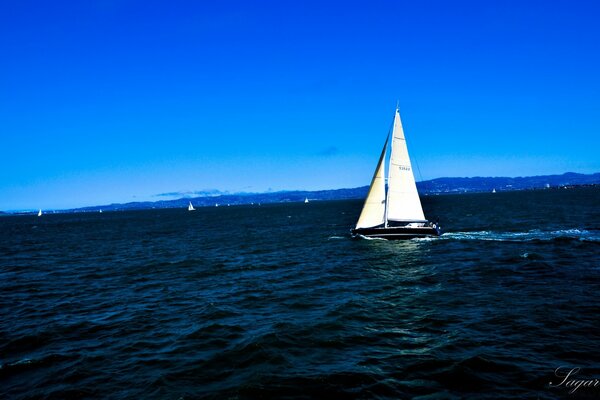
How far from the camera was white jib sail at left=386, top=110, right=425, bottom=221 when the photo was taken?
41438 millimetres

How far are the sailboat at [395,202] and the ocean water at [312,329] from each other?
30.8 ft

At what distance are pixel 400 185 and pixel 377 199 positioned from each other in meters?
2.84

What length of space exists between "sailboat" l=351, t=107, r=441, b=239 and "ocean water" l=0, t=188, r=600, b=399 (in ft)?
30.8

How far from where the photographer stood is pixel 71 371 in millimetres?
13266

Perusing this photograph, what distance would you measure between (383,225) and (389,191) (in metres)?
3.94

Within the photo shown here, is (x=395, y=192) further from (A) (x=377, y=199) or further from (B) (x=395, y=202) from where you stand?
(A) (x=377, y=199)

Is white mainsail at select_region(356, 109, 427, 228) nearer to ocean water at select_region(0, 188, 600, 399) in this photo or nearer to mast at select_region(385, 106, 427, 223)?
mast at select_region(385, 106, 427, 223)

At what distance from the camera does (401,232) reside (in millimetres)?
41125

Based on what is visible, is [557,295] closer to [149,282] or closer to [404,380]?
[404,380]

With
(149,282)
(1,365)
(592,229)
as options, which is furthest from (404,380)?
(592,229)

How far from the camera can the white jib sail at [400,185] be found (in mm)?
41438

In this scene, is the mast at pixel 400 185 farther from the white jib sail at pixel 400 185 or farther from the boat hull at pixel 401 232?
the boat hull at pixel 401 232

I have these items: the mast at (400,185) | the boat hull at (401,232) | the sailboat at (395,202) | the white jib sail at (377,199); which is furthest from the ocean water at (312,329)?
the white jib sail at (377,199)

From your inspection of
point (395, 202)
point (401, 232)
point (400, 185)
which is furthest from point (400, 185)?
point (401, 232)
